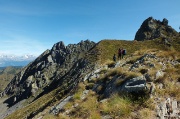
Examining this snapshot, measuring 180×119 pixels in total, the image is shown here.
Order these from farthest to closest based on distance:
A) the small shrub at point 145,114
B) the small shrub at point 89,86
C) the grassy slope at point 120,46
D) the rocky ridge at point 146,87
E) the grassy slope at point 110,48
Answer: the grassy slope at point 110,48 < the grassy slope at point 120,46 < the small shrub at point 89,86 < the rocky ridge at point 146,87 < the small shrub at point 145,114

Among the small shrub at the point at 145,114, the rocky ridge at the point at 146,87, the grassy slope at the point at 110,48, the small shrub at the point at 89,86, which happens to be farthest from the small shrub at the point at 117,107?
the grassy slope at the point at 110,48

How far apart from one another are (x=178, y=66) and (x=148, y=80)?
12.7 feet

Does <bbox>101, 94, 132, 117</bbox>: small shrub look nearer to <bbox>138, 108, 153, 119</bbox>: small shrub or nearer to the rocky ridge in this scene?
the rocky ridge

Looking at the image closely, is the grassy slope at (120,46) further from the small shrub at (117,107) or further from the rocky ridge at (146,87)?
the small shrub at (117,107)

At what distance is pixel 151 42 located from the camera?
131m

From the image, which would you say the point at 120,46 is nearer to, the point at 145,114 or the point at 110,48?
the point at 110,48

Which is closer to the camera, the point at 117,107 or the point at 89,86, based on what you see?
the point at 117,107

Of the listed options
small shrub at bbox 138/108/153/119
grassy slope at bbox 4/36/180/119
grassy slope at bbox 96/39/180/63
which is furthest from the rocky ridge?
grassy slope at bbox 4/36/180/119

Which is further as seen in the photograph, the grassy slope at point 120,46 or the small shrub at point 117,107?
the grassy slope at point 120,46

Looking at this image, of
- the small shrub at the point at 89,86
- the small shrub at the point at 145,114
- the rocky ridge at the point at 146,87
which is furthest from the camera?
the small shrub at the point at 89,86

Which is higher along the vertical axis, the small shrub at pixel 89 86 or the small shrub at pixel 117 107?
Result: the small shrub at pixel 89 86

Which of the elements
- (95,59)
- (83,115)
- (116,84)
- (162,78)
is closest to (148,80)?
(162,78)

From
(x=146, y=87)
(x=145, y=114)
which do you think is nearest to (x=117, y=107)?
(x=145, y=114)

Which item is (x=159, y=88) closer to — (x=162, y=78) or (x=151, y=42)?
(x=162, y=78)
